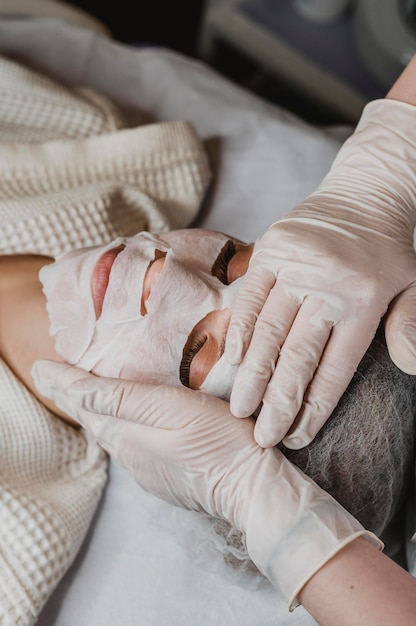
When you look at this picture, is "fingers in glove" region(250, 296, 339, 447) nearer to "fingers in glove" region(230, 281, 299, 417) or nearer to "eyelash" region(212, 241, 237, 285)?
"fingers in glove" region(230, 281, 299, 417)

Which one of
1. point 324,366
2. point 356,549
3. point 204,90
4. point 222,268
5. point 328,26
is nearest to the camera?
point 356,549

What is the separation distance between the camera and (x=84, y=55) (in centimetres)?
200

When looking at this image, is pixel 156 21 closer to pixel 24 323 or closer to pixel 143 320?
pixel 24 323

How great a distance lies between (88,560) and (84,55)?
138 centimetres

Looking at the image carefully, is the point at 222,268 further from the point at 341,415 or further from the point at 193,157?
the point at 193,157

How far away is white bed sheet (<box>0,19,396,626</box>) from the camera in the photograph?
1.40 metres

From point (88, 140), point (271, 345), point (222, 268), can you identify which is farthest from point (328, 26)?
point (271, 345)

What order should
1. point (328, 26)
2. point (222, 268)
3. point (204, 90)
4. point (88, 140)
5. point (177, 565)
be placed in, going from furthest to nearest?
point (328, 26), point (204, 90), point (88, 140), point (177, 565), point (222, 268)

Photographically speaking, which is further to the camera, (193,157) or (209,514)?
(193,157)

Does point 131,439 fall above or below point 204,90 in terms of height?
below

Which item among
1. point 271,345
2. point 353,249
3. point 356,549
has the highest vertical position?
point 353,249

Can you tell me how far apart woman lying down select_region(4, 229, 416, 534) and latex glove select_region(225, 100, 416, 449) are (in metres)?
0.04

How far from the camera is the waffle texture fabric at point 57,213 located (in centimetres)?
131

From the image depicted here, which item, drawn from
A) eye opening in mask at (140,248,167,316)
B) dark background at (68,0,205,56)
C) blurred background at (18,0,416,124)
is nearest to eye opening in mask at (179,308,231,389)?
eye opening in mask at (140,248,167,316)
